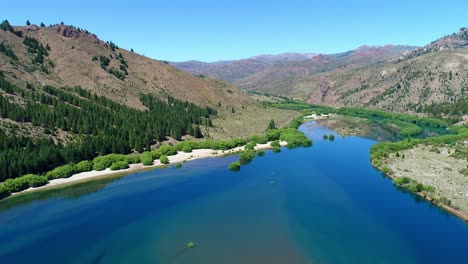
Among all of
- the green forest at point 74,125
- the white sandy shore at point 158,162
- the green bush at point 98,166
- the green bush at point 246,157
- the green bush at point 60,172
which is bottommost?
the green bush at point 246,157

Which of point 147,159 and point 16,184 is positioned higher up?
point 16,184

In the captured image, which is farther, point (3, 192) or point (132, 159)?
point (132, 159)

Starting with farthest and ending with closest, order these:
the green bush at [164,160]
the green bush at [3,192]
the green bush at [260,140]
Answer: the green bush at [260,140], the green bush at [164,160], the green bush at [3,192]

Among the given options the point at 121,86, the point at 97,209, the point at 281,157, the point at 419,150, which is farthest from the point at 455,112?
the point at 97,209

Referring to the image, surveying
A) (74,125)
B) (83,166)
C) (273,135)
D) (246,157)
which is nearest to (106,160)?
(83,166)

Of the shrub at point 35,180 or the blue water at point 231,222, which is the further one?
the shrub at point 35,180

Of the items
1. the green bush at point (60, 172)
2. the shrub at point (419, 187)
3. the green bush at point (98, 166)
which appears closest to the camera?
the shrub at point (419, 187)

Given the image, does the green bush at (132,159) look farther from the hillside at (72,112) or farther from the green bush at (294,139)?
the green bush at (294,139)

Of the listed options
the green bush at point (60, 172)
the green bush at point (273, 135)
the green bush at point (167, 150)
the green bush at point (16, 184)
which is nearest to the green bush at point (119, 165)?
the green bush at point (60, 172)

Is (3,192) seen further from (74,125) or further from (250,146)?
(250,146)
